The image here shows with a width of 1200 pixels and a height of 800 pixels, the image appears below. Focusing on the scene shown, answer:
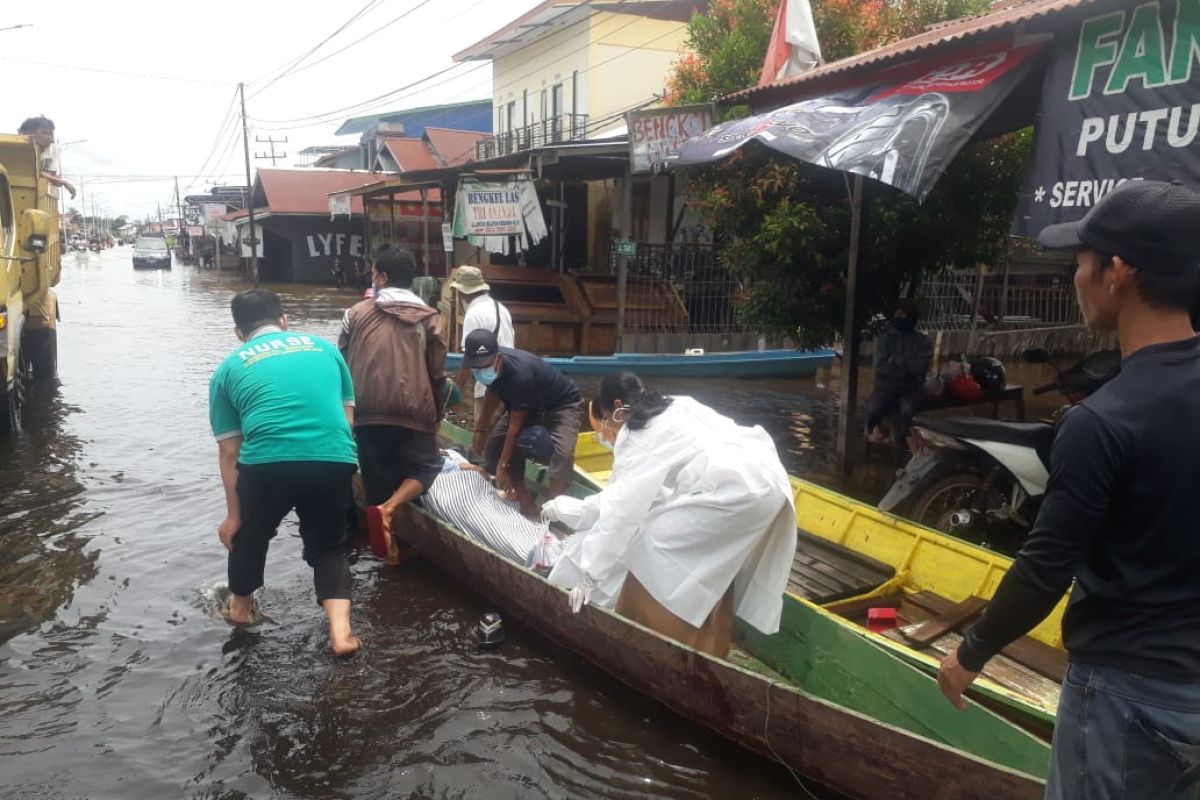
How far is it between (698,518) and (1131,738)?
2.07 meters

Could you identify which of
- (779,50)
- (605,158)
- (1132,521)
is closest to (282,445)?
(1132,521)

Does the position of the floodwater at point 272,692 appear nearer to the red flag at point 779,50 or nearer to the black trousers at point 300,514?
the black trousers at point 300,514

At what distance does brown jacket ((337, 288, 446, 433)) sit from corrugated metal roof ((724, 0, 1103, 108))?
3.76 metres

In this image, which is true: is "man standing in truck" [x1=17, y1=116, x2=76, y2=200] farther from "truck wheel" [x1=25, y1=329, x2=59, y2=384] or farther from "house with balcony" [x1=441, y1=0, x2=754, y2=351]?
"house with balcony" [x1=441, y1=0, x2=754, y2=351]

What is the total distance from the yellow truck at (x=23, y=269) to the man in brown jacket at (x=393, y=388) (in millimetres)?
4290

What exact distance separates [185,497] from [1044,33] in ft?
24.5

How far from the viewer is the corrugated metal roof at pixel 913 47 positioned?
521 cm

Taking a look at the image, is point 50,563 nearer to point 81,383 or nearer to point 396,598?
point 396,598

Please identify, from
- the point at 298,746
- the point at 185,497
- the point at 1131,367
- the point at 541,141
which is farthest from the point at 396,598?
the point at 541,141

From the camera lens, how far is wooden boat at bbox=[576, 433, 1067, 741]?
3799 millimetres

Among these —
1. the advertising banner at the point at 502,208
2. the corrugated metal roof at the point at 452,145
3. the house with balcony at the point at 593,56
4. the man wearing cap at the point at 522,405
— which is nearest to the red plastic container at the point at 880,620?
the man wearing cap at the point at 522,405

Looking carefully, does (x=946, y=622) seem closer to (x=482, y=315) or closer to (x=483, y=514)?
(x=483, y=514)

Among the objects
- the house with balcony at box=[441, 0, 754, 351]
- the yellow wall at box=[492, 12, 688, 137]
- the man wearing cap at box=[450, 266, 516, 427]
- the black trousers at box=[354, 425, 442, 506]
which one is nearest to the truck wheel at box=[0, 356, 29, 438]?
the man wearing cap at box=[450, 266, 516, 427]

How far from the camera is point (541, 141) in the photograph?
26.9 m
